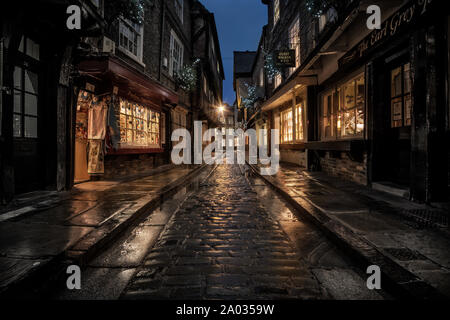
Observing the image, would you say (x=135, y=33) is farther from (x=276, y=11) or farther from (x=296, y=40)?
(x=276, y=11)

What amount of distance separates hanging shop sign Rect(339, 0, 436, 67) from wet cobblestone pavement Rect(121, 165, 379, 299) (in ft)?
15.4

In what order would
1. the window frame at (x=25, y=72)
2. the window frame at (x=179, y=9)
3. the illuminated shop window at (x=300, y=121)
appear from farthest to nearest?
the window frame at (x=179, y=9)
the illuminated shop window at (x=300, y=121)
the window frame at (x=25, y=72)

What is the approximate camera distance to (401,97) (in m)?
6.05

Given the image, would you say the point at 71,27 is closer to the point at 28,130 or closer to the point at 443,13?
the point at 28,130

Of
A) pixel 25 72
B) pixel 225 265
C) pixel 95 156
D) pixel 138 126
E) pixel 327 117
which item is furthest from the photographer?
pixel 138 126

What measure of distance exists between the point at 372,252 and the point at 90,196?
5.60m

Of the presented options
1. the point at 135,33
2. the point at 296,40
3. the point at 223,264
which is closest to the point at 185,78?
the point at 135,33

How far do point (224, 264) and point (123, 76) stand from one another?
21.7 feet

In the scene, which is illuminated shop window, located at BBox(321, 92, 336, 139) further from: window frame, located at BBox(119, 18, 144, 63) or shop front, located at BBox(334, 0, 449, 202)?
window frame, located at BBox(119, 18, 144, 63)

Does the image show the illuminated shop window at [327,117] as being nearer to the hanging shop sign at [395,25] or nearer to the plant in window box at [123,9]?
the hanging shop sign at [395,25]

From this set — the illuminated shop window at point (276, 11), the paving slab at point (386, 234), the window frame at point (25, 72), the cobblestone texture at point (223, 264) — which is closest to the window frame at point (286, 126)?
the illuminated shop window at point (276, 11)

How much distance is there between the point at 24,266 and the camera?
2.27 metres

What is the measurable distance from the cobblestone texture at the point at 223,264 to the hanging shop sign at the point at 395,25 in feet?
15.4

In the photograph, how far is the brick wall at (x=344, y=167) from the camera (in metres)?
7.15
